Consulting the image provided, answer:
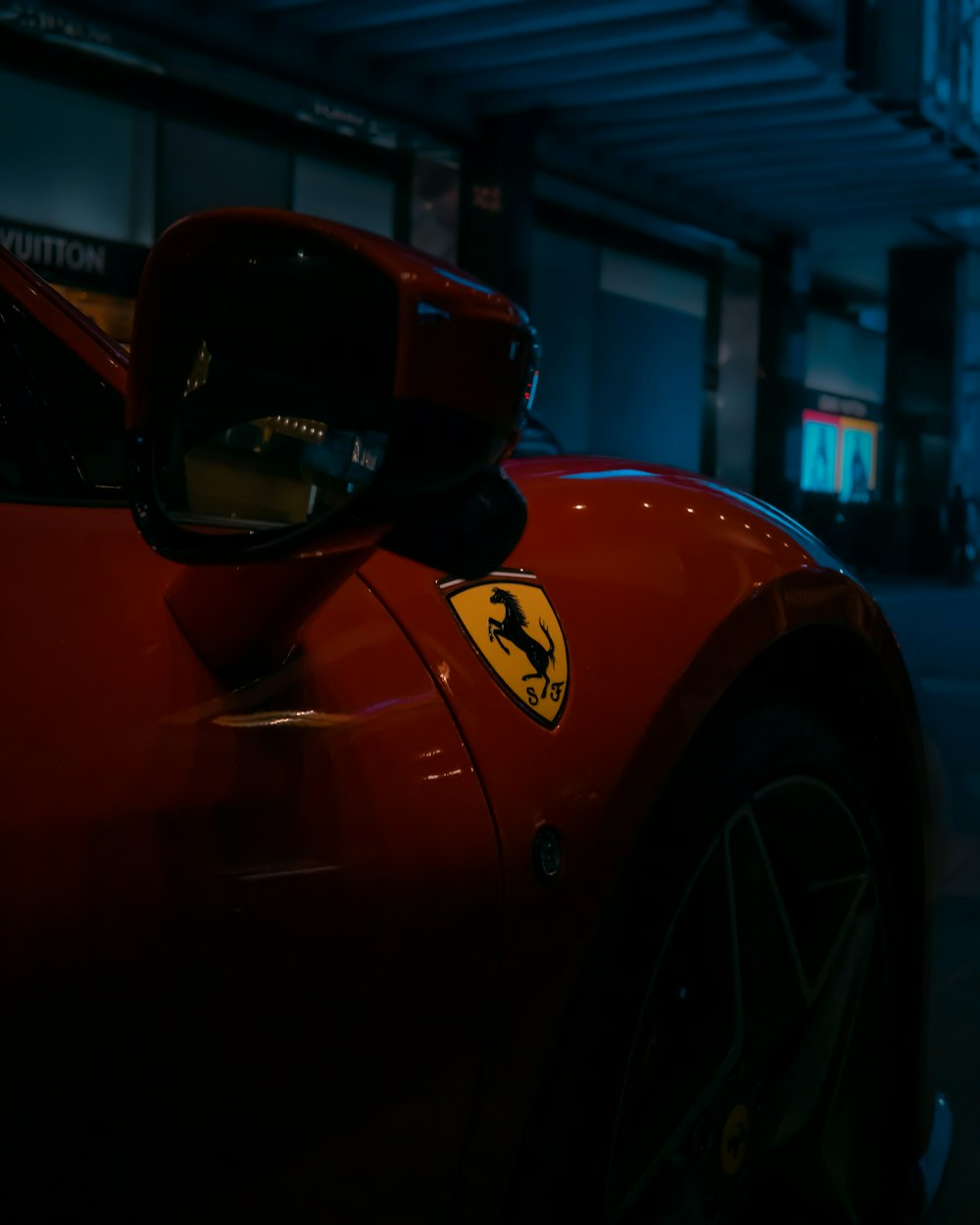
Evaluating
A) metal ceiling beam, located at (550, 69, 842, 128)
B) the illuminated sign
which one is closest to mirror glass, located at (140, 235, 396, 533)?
metal ceiling beam, located at (550, 69, 842, 128)

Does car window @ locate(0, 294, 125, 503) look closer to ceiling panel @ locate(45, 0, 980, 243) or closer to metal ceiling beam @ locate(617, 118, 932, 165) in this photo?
ceiling panel @ locate(45, 0, 980, 243)

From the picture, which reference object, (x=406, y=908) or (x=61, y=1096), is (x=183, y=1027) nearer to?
(x=61, y=1096)

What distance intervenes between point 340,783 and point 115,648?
0.18 metres

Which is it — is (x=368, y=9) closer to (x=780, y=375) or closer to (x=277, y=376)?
(x=780, y=375)

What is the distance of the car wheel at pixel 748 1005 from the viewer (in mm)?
1344

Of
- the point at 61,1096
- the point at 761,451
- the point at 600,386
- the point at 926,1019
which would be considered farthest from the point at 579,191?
the point at 61,1096

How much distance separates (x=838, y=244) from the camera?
71.3ft

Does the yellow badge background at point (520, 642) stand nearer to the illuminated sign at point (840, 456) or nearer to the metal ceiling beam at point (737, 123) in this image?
the metal ceiling beam at point (737, 123)

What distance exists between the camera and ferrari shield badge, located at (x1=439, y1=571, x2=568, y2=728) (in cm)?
123

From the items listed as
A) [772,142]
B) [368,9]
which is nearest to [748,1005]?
[368,9]

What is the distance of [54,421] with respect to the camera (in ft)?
4.21

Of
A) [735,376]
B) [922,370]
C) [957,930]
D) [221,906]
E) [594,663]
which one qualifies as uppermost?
[922,370]

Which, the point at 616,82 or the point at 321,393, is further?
the point at 616,82

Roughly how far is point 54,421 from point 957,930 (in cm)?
284
